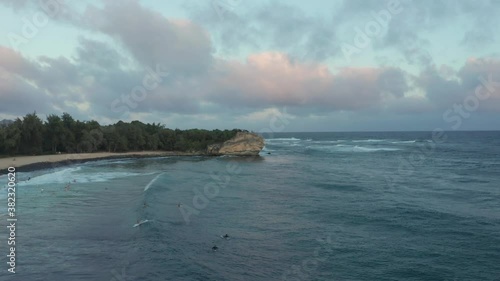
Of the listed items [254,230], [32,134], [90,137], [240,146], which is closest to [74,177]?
[32,134]

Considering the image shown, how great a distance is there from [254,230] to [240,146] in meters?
78.2

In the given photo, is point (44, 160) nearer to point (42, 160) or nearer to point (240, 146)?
point (42, 160)

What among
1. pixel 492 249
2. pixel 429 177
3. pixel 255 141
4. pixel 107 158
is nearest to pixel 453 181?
pixel 429 177

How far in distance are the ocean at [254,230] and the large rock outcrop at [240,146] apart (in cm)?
5382

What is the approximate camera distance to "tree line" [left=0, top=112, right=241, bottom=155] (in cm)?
7750

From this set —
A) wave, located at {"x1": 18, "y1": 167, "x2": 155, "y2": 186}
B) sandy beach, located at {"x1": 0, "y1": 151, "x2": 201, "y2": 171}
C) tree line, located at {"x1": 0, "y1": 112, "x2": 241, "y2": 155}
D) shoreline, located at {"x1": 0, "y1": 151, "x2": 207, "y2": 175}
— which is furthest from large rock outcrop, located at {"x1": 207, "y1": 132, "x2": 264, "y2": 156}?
wave, located at {"x1": 18, "y1": 167, "x2": 155, "y2": 186}

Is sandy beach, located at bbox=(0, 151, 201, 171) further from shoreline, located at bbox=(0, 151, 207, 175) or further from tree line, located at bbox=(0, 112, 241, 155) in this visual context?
tree line, located at bbox=(0, 112, 241, 155)

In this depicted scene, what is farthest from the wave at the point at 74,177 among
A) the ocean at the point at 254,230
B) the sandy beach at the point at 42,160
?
the sandy beach at the point at 42,160

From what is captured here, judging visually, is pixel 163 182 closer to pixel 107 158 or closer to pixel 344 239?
pixel 344 239

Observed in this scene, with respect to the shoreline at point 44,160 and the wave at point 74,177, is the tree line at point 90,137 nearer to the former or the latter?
the shoreline at point 44,160

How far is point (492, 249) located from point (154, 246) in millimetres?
20977

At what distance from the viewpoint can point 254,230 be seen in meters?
28.0

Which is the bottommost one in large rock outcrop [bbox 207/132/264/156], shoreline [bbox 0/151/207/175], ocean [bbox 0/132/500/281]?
ocean [bbox 0/132/500/281]

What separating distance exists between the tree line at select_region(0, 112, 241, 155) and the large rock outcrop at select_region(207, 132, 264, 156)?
4.19m
